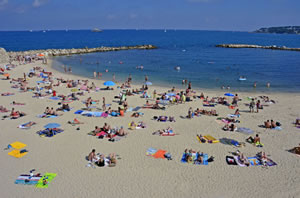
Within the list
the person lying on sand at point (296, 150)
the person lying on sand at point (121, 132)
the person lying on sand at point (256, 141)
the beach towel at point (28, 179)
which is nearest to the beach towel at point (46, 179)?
the beach towel at point (28, 179)

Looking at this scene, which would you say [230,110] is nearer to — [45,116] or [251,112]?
[251,112]

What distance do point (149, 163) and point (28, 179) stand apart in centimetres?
528

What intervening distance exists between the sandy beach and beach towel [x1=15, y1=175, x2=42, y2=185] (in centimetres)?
21

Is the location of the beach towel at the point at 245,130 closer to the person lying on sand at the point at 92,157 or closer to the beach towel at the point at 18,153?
the person lying on sand at the point at 92,157

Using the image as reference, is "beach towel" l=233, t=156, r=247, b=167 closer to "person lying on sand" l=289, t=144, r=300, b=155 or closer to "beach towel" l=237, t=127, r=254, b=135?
"beach towel" l=237, t=127, r=254, b=135

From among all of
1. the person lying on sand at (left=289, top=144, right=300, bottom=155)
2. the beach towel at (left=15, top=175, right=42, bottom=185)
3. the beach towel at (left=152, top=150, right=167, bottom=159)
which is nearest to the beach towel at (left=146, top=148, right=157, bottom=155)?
the beach towel at (left=152, top=150, right=167, bottom=159)

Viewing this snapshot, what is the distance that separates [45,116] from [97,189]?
9.48 metres

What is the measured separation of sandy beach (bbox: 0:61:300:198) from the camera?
31.6 feet

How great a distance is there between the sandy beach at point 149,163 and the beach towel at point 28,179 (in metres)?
0.21

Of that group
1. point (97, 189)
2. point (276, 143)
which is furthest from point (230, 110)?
point (97, 189)

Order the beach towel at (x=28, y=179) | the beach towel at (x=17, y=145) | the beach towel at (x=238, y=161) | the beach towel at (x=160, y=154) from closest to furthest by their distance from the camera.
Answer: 1. the beach towel at (x=28, y=179)
2. the beach towel at (x=238, y=161)
3. the beach towel at (x=160, y=154)
4. the beach towel at (x=17, y=145)

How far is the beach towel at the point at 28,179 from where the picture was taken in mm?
9766

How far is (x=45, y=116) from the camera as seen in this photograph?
671 inches

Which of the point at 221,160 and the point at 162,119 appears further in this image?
the point at 162,119
